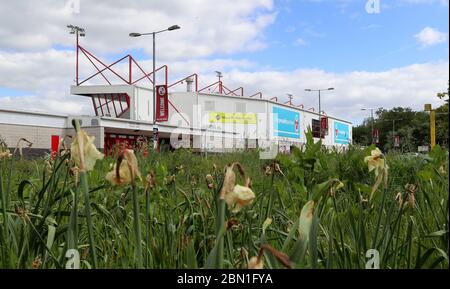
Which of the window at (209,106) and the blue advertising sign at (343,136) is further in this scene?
the window at (209,106)

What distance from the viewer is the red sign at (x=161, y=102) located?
83.5 feet

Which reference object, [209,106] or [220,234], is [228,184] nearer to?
[220,234]

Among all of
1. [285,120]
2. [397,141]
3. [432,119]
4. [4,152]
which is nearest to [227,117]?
[285,120]

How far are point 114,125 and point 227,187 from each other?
990 inches

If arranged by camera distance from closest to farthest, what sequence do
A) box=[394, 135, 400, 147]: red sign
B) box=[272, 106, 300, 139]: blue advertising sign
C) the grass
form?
the grass
box=[394, 135, 400, 147]: red sign
box=[272, 106, 300, 139]: blue advertising sign

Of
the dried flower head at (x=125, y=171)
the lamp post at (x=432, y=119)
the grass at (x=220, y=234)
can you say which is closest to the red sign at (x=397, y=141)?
the lamp post at (x=432, y=119)

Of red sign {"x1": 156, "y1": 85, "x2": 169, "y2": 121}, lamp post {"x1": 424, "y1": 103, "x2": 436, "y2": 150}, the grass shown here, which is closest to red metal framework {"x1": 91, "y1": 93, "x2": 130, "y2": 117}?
red sign {"x1": 156, "y1": 85, "x2": 169, "y2": 121}

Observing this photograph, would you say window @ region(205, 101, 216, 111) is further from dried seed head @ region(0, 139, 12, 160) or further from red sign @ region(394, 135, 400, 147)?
dried seed head @ region(0, 139, 12, 160)

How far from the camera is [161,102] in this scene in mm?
25797

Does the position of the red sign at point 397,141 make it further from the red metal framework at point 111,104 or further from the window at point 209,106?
the window at point 209,106

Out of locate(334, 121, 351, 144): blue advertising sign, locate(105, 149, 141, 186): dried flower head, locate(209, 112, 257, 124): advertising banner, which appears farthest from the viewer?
locate(209, 112, 257, 124): advertising banner

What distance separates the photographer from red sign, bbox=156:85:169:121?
83.5 feet

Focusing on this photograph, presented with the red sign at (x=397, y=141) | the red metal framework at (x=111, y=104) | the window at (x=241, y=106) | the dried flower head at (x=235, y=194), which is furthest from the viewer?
the window at (x=241, y=106)
